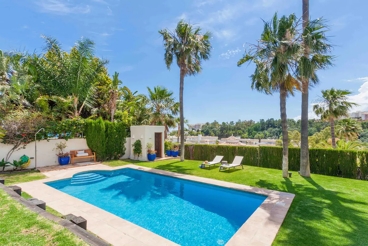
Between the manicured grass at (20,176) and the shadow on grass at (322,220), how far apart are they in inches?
467

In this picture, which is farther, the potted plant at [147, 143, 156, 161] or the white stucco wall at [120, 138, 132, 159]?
the white stucco wall at [120, 138, 132, 159]

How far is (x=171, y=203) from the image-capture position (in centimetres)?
816

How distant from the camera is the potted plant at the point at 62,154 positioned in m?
14.2

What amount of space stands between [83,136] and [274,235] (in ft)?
51.0

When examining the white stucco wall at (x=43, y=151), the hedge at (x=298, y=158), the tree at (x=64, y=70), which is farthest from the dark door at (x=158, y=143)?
the tree at (x=64, y=70)

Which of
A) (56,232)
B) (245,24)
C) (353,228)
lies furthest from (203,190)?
(245,24)

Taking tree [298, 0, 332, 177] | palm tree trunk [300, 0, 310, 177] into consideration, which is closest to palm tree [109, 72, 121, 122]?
tree [298, 0, 332, 177]

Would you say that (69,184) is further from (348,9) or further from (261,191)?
(348,9)

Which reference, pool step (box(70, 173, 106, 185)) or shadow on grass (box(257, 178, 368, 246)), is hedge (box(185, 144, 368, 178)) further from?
pool step (box(70, 173, 106, 185))

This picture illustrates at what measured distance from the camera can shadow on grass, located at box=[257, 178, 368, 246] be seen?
478 centimetres

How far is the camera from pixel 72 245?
10.5ft

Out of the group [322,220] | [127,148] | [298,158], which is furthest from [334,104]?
[127,148]

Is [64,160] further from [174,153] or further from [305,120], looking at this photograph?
[305,120]

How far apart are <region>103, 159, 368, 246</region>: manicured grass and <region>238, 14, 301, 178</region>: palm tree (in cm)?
180
